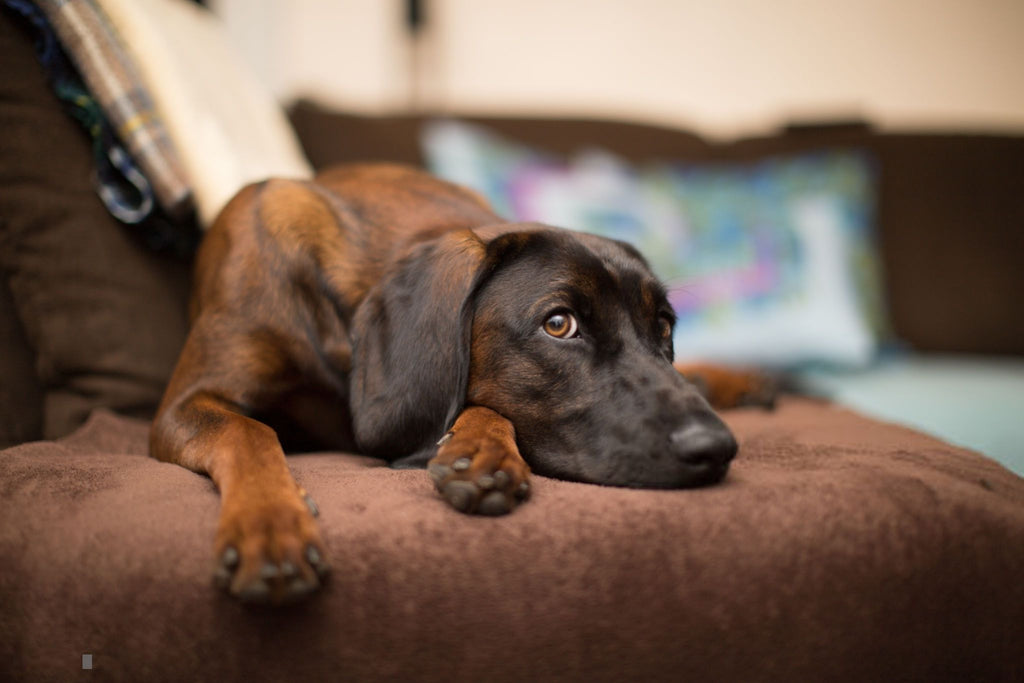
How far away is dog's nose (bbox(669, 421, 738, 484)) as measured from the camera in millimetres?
1271

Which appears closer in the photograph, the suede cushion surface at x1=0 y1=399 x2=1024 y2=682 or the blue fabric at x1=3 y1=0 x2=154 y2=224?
the suede cushion surface at x1=0 y1=399 x2=1024 y2=682

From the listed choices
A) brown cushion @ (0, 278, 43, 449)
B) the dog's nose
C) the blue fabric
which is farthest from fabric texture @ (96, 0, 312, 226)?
the dog's nose

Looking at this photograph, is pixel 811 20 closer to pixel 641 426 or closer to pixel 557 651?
pixel 641 426

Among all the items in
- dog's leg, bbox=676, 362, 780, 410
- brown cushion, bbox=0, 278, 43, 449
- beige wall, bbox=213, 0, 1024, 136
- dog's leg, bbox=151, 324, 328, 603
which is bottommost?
dog's leg, bbox=676, 362, 780, 410

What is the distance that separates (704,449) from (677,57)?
3.88 metres

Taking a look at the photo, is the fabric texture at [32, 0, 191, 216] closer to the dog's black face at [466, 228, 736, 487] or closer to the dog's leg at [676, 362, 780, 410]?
the dog's black face at [466, 228, 736, 487]

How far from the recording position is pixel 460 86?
14.4 feet

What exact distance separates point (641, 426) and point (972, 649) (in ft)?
2.14

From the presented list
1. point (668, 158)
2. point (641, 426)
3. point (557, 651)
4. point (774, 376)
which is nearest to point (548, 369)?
point (641, 426)

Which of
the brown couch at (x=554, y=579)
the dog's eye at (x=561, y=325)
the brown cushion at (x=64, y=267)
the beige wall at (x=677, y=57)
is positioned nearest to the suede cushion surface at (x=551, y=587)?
the brown couch at (x=554, y=579)

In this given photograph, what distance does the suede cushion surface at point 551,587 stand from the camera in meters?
1.02

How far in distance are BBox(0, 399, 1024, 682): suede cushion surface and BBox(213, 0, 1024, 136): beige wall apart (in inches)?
136

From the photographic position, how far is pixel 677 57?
4.50 metres

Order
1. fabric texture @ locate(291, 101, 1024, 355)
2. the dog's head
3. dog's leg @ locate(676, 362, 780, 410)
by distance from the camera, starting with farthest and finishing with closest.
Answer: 1. fabric texture @ locate(291, 101, 1024, 355)
2. dog's leg @ locate(676, 362, 780, 410)
3. the dog's head
